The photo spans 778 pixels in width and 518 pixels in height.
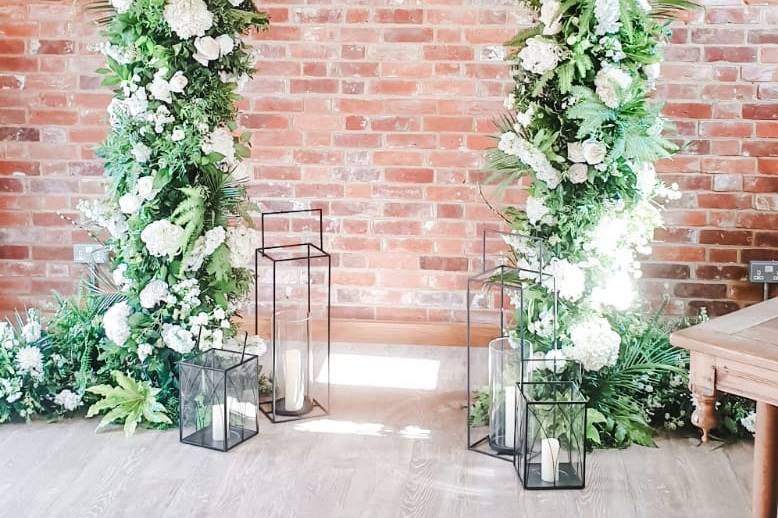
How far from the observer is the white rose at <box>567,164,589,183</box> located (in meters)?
3.43

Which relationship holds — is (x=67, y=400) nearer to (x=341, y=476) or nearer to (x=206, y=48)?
(x=341, y=476)

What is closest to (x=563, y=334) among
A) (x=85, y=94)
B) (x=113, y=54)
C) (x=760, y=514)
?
(x=760, y=514)

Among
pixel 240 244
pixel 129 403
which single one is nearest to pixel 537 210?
pixel 240 244

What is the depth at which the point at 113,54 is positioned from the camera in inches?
141

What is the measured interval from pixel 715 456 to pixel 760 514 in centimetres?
78

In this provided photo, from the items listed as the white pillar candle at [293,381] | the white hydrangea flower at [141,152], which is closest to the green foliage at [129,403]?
the white pillar candle at [293,381]

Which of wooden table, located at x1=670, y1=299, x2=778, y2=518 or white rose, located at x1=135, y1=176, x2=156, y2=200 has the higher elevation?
white rose, located at x1=135, y1=176, x2=156, y2=200

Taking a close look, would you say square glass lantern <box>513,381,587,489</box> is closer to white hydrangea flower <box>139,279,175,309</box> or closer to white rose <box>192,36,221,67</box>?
white hydrangea flower <box>139,279,175,309</box>

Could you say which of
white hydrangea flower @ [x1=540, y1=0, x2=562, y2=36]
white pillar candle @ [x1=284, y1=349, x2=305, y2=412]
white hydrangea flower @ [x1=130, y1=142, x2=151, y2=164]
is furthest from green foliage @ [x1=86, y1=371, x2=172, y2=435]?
white hydrangea flower @ [x1=540, y1=0, x2=562, y2=36]

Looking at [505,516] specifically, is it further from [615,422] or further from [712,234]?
[712,234]

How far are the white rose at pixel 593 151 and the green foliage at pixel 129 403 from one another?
1709 millimetres

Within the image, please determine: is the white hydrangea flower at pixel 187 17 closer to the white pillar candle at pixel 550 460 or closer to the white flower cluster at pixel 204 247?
the white flower cluster at pixel 204 247

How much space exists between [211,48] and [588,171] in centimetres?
132

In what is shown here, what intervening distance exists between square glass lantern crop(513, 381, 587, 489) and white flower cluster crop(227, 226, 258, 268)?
108 centimetres
